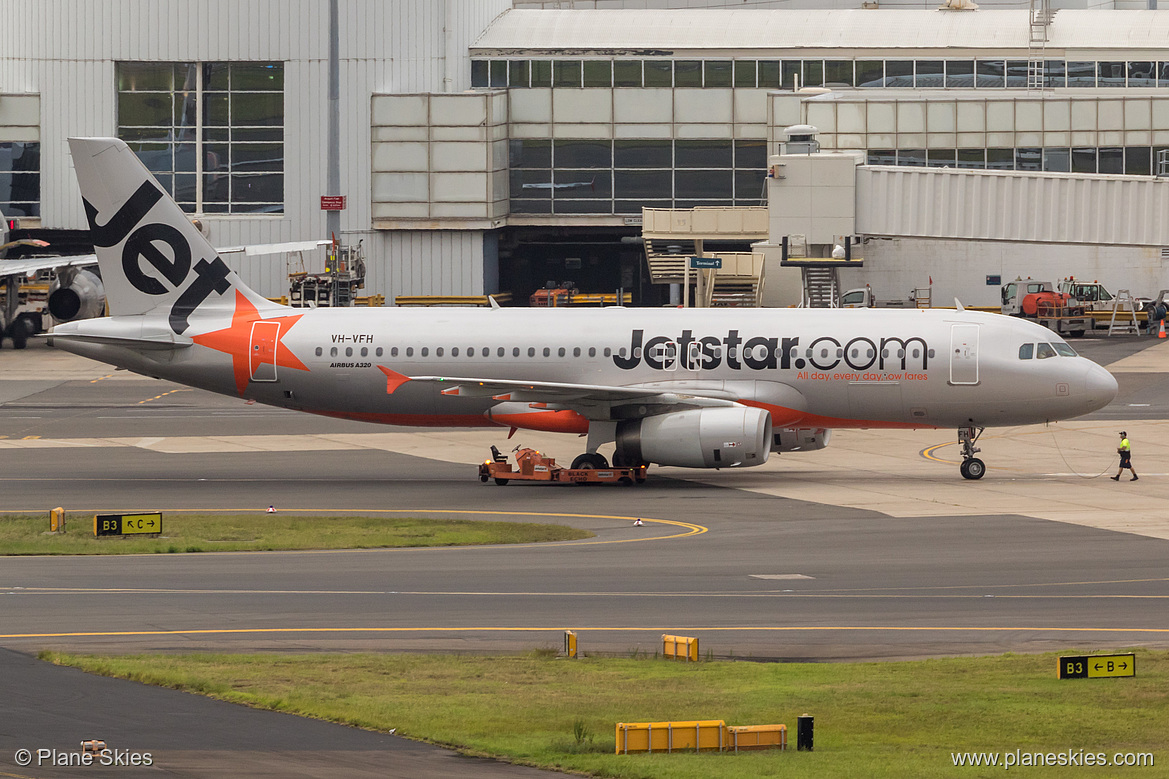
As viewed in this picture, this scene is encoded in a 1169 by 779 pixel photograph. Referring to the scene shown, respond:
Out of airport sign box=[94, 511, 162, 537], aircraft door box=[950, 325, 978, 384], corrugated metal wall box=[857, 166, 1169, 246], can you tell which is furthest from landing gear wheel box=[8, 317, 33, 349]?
aircraft door box=[950, 325, 978, 384]

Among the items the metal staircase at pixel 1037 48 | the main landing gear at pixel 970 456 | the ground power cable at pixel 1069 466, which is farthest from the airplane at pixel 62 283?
the metal staircase at pixel 1037 48

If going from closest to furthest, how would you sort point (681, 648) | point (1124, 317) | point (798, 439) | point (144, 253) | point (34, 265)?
point (681, 648)
point (798, 439)
point (144, 253)
point (34, 265)
point (1124, 317)

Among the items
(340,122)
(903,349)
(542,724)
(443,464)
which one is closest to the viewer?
(542,724)

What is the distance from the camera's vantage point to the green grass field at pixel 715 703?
1931 centimetres

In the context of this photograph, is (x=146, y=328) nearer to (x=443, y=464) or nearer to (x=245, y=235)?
(x=443, y=464)

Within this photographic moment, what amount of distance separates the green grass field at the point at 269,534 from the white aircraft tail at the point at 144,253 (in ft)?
32.4

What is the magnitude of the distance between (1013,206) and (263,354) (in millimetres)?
47985

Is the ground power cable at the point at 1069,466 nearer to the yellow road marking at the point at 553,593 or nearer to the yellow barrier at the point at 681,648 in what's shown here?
the yellow road marking at the point at 553,593

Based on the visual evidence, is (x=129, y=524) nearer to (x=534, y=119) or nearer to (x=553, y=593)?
(x=553, y=593)

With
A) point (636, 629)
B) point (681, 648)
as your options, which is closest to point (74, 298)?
point (636, 629)

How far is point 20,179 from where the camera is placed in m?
97.9

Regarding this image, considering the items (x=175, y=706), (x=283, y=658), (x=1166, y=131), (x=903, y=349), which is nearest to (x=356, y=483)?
(x=903, y=349)

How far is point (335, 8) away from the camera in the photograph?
89.6m

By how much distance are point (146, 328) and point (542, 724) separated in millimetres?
31148
